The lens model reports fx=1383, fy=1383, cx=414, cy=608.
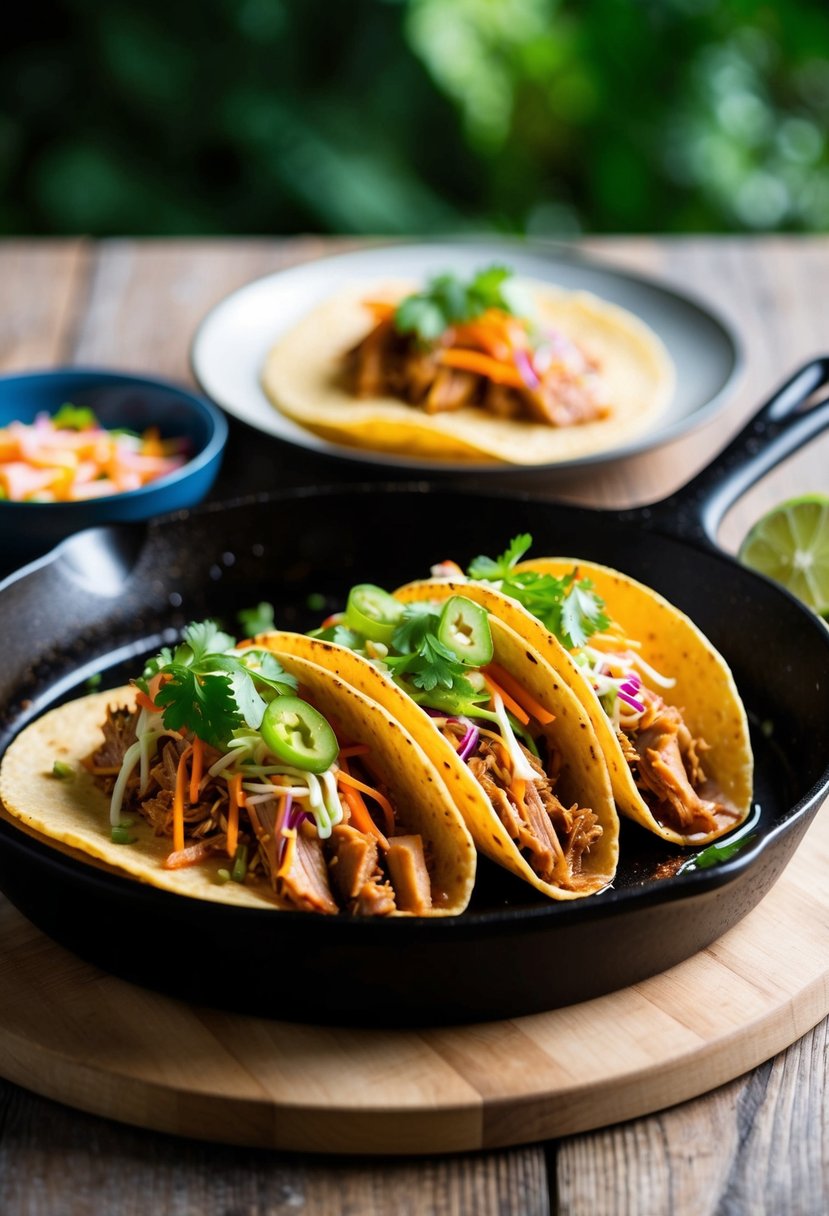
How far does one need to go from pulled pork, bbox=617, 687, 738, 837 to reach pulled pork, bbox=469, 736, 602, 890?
0.19 metres

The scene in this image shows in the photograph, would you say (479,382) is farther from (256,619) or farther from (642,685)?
(642,685)

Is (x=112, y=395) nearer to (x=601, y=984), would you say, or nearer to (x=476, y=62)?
(x=601, y=984)

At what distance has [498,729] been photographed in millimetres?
3066

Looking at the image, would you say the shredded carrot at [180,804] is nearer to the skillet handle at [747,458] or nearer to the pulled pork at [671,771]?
the pulled pork at [671,771]

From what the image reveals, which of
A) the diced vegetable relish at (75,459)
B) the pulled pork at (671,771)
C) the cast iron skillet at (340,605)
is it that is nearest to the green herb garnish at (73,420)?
the diced vegetable relish at (75,459)

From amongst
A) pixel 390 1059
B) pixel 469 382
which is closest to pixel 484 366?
pixel 469 382

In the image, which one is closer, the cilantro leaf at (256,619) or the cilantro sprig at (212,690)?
the cilantro sprig at (212,690)

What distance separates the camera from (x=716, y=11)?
9.42m

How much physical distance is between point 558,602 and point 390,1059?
116 centimetres

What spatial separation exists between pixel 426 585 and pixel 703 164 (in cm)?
719

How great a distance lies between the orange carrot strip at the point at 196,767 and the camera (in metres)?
2.89

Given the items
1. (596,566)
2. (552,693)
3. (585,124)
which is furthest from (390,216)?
(552,693)

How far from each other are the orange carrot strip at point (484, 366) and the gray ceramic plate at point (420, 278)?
0.45 m

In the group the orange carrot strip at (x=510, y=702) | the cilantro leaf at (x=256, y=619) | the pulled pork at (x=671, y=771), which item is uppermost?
the pulled pork at (x=671, y=771)
